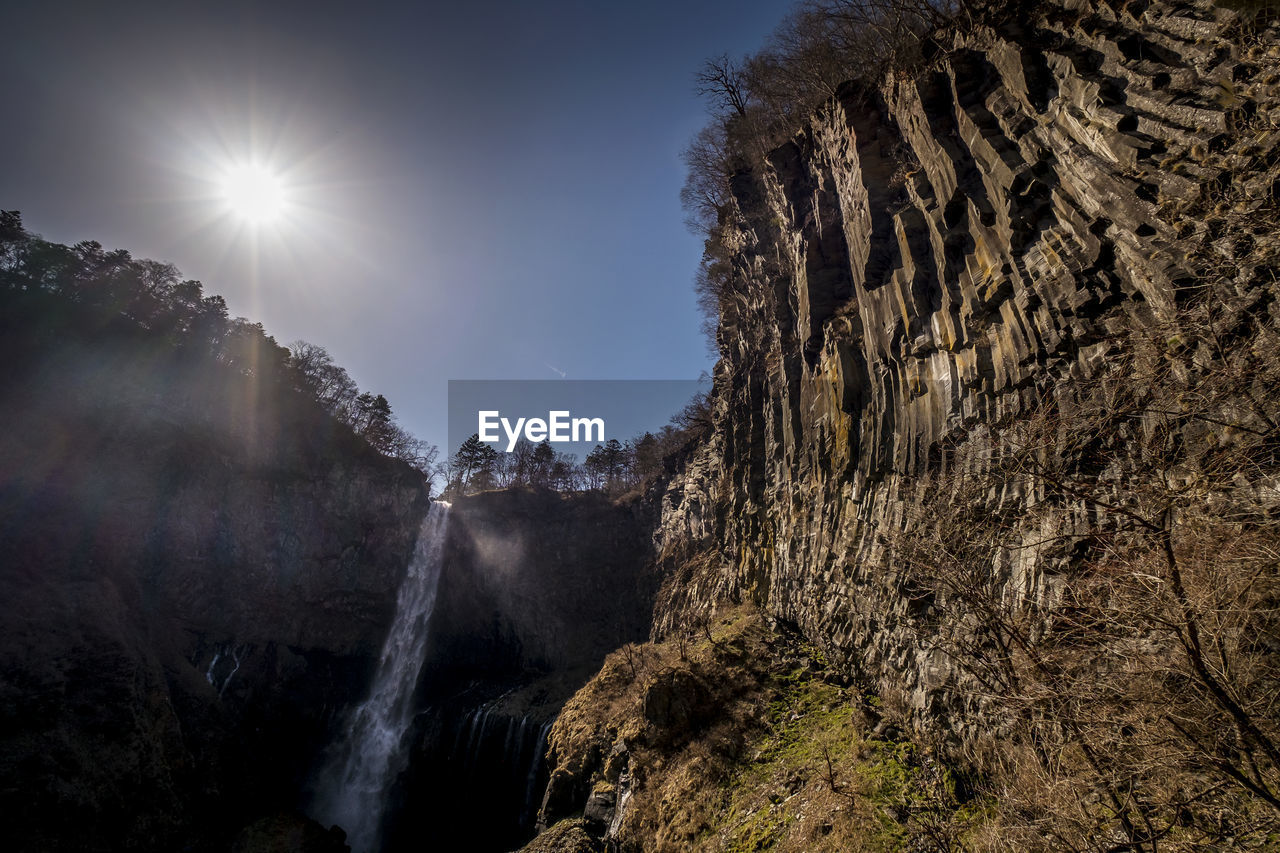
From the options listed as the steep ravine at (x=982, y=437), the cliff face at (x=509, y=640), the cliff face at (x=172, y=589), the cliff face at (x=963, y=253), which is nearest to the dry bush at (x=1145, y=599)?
the steep ravine at (x=982, y=437)

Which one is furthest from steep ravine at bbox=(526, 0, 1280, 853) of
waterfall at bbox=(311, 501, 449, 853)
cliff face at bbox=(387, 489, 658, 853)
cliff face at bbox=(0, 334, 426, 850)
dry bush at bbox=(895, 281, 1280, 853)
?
cliff face at bbox=(0, 334, 426, 850)

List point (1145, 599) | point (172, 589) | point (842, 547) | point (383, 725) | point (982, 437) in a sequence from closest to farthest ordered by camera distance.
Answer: point (1145, 599) < point (982, 437) < point (842, 547) < point (172, 589) < point (383, 725)

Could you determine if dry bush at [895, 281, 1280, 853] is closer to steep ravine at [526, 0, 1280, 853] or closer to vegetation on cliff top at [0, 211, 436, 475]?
steep ravine at [526, 0, 1280, 853]

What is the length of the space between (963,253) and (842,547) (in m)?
7.66

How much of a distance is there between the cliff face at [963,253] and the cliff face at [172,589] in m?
23.0

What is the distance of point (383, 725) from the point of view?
91.4ft

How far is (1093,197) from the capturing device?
725cm

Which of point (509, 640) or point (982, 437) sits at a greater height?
point (982, 437)

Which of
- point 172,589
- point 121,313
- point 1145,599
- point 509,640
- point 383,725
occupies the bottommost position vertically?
point 383,725

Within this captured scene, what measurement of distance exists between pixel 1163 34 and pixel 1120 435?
567 centimetres

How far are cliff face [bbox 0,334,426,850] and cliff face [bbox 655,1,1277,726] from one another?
2300cm

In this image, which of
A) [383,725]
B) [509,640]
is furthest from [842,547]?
[383,725]

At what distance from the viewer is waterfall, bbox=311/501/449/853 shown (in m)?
23.9

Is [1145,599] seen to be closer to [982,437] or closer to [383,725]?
[982,437]
